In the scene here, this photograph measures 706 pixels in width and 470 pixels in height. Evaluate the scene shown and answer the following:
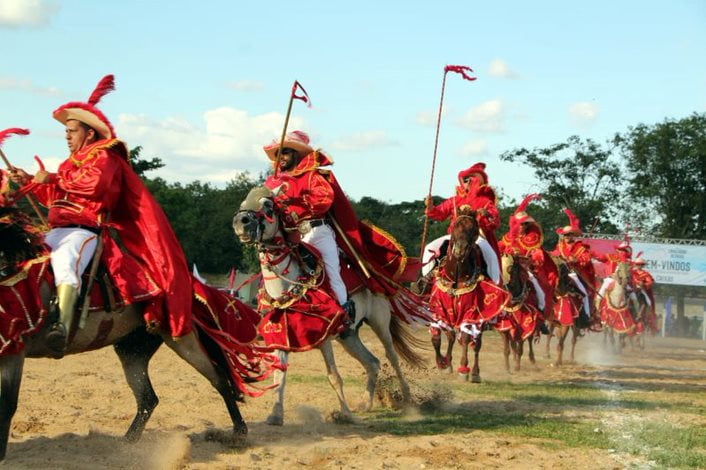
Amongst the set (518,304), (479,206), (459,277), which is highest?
(479,206)

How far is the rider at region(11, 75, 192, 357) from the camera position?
23.6ft

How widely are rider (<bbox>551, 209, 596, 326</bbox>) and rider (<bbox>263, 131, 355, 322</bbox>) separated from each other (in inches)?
420

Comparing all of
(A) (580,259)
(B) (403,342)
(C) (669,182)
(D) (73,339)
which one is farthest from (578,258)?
(C) (669,182)

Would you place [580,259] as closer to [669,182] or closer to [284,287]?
[284,287]

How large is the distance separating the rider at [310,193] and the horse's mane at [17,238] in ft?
9.45

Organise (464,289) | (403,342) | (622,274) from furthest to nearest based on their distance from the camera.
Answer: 1. (622,274)
2. (464,289)
3. (403,342)

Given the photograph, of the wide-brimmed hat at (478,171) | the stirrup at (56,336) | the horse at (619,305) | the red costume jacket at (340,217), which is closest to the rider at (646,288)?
the horse at (619,305)

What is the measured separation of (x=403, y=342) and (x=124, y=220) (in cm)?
460

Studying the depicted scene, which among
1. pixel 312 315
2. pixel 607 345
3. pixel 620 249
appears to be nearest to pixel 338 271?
pixel 312 315

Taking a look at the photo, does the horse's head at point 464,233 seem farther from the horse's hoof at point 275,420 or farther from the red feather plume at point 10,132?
the red feather plume at point 10,132

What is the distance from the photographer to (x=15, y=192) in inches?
276

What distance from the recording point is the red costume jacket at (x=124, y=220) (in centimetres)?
729

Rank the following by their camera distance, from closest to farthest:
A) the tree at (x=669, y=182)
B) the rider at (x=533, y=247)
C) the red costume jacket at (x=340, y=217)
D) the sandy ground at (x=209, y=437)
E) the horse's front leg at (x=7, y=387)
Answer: the horse's front leg at (x=7, y=387)
the sandy ground at (x=209, y=437)
the red costume jacket at (x=340, y=217)
the rider at (x=533, y=247)
the tree at (x=669, y=182)

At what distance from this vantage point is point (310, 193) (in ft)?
32.2
